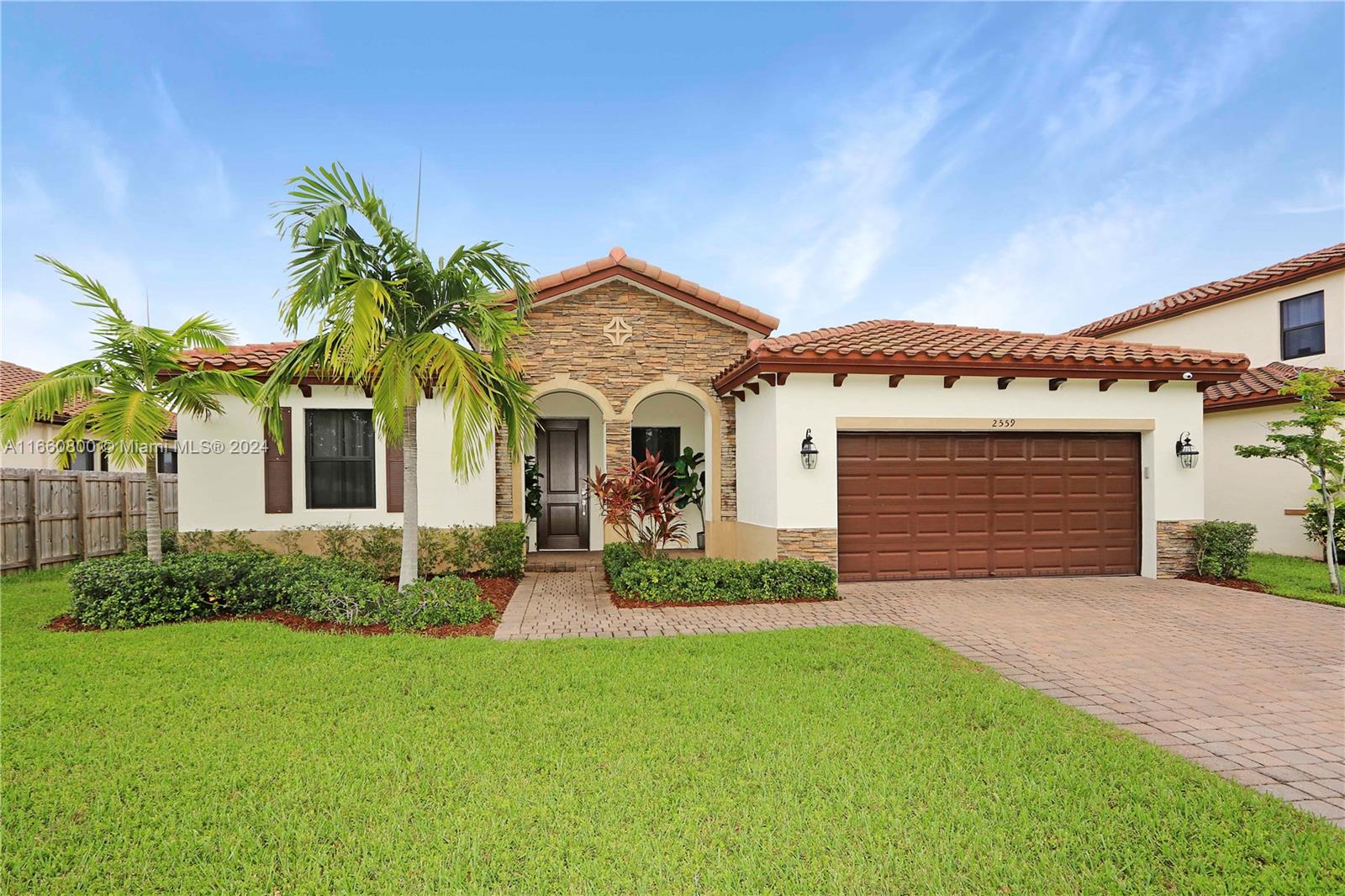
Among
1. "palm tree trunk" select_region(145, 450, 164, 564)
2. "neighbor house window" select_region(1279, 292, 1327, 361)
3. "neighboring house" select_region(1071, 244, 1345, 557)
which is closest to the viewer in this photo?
"palm tree trunk" select_region(145, 450, 164, 564)

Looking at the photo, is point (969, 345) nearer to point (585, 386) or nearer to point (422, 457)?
point (585, 386)

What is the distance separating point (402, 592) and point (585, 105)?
33.2 feet

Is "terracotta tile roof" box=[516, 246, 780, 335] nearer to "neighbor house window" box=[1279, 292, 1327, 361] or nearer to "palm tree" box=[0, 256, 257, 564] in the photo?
"palm tree" box=[0, 256, 257, 564]

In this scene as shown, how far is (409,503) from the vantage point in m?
8.09

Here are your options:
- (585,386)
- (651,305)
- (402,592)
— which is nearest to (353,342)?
(402,592)

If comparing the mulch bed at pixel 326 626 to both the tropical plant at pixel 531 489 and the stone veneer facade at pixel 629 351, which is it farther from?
the stone veneer facade at pixel 629 351

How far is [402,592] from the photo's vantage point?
7.82 m

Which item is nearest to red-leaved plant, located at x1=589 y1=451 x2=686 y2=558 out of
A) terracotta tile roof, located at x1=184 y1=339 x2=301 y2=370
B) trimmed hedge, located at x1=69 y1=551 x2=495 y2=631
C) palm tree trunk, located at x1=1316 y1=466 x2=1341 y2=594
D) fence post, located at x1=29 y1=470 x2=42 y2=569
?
trimmed hedge, located at x1=69 y1=551 x2=495 y2=631

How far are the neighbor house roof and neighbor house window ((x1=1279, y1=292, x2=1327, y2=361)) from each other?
6294mm

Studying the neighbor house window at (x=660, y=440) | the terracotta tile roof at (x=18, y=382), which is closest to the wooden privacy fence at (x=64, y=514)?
the terracotta tile roof at (x=18, y=382)

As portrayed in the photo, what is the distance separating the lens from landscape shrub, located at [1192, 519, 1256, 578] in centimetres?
1041

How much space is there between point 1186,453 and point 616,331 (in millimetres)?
9988

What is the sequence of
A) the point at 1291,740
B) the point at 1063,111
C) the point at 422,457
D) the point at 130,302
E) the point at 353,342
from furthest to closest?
1. the point at 1063,111
2. the point at 422,457
3. the point at 130,302
4. the point at 353,342
5. the point at 1291,740

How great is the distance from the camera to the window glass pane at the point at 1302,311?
1433cm
